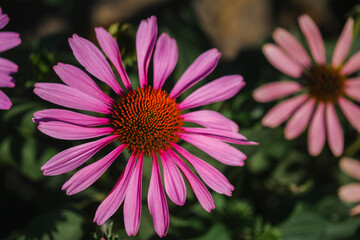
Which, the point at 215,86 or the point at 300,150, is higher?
the point at 300,150

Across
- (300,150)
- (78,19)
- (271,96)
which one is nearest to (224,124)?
(271,96)

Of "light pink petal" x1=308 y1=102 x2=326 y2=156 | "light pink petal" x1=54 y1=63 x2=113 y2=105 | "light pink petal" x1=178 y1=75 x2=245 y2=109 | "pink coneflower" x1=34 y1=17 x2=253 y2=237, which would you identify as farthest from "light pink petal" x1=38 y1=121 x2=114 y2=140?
"light pink petal" x1=308 y1=102 x2=326 y2=156

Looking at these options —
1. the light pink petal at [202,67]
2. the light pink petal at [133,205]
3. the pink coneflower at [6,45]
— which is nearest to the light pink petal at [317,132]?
the light pink petal at [202,67]

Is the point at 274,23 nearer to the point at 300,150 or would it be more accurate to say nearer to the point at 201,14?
the point at 201,14

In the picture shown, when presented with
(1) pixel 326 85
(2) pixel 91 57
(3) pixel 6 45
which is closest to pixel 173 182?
(2) pixel 91 57

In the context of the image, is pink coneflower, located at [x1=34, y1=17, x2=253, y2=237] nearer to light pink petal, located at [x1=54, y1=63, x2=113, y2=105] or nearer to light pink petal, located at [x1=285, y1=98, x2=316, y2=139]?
light pink petal, located at [x1=54, y1=63, x2=113, y2=105]

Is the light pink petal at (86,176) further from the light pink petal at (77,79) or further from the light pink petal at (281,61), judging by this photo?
the light pink petal at (281,61)
